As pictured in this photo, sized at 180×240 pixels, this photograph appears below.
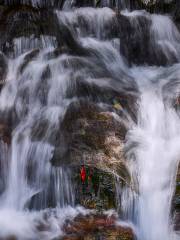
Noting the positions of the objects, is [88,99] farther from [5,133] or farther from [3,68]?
[3,68]

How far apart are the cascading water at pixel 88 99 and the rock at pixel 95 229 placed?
156 millimetres

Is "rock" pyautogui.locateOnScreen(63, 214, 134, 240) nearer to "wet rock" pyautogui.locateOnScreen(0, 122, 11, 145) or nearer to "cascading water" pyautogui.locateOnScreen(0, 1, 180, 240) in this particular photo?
"cascading water" pyautogui.locateOnScreen(0, 1, 180, 240)

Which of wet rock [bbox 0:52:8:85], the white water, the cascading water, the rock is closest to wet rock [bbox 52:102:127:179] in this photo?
the cascading water

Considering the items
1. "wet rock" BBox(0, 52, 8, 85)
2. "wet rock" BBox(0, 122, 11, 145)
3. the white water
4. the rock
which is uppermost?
"wet rock" BBox(0, 52, 8, 85)

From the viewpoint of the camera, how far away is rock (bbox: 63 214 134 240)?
5578 millimetres

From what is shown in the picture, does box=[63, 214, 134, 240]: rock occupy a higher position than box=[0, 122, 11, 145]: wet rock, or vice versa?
box=[0, 122, 11, 145]: wet rock

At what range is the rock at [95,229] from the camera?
5.58 meters

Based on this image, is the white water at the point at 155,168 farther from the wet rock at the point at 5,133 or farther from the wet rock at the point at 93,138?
the wet rock at the point at 5,133

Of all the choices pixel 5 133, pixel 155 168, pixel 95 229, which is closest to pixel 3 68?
pixel 5 133

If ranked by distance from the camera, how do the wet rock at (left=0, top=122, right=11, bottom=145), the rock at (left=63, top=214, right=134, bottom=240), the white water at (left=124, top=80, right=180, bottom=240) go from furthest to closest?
the wet rock at (left=0, top=122, right=11, bottom=145)
the white water at (left=124, top=80, right=180, bottom=240)
the rock at (left=63, top=214, right=134, bottom=240)

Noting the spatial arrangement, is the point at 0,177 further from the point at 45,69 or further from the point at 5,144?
the point at 45,69

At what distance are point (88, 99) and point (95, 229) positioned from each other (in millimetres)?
2508

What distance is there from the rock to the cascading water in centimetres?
16

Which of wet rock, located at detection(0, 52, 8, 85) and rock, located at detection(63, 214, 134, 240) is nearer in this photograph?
rock, located at detection(63, 214, 134, 240)
